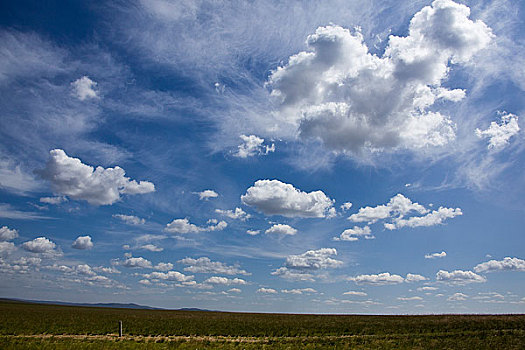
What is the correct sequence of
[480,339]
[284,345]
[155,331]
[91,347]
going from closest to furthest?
[91,347], [284,345], [480,339], [155,331]

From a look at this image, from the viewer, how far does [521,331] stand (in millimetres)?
42000

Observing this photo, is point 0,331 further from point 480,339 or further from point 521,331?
point 521,331

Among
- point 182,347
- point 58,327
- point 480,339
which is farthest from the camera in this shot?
point 58,327

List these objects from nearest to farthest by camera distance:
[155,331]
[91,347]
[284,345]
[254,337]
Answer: [91,347], [284,345], [254,337], [155,331]

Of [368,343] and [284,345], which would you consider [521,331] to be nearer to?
[368,343]

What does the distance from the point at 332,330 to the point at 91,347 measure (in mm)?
29435

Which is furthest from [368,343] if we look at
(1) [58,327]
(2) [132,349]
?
(1) [58,327]

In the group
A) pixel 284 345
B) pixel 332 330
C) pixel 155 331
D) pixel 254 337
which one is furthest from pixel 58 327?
pixel 332 330

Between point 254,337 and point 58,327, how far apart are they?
83.2 ft

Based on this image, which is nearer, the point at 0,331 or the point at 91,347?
the point at 91,347

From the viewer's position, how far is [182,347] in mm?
29500

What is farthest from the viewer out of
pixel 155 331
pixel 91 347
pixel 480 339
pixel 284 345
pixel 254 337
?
pixel 155 331

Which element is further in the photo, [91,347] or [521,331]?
[521,331]

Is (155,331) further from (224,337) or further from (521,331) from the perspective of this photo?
(521,331)
